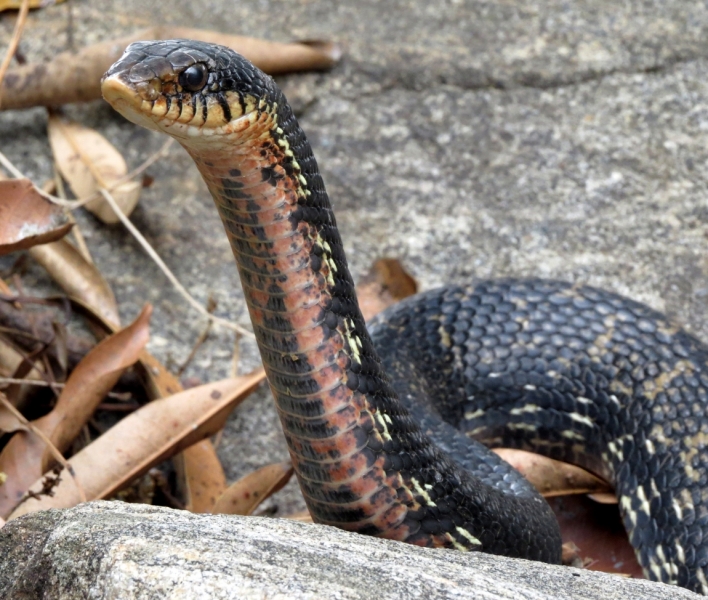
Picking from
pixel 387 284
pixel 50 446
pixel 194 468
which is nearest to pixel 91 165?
pixel 387 284

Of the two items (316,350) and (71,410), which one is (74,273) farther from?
(316,350)

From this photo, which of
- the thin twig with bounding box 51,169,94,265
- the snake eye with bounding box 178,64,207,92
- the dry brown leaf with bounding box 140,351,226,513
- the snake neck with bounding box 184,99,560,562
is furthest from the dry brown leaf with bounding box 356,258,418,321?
the snake eye with bounding box 178,64,207,92

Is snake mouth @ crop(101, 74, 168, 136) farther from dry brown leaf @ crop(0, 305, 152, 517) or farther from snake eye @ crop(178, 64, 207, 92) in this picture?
dry brown leaf @ crop(0, 305, 152, 517)

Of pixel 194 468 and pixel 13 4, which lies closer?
pixel 194 468

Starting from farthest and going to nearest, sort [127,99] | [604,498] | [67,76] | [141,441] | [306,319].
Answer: [67,76]
[604,498]
[141,441]
[306,319]
[127,99]

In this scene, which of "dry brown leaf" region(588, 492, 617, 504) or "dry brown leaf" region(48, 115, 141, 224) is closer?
"dry brown leaf" region(588, 492, 617, 504)

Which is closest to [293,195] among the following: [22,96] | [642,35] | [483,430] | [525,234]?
[483,430]
